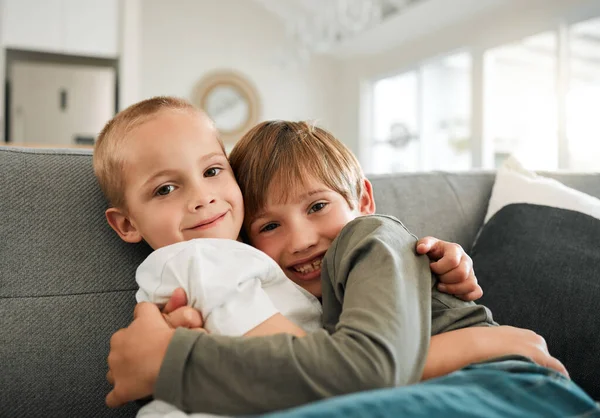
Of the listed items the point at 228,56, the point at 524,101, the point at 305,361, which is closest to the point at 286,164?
the point at 305,361

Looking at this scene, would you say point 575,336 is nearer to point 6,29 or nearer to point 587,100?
point 587,100

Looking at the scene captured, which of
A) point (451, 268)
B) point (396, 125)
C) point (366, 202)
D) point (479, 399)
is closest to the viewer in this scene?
point (479, 399)

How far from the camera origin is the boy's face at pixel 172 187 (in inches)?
37.9

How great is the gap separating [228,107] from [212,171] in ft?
17.2

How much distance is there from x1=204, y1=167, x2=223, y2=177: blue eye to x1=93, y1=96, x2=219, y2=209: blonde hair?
0.42 ft

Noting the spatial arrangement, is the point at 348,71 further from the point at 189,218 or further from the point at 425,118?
the point at 189,218

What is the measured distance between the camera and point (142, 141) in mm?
972

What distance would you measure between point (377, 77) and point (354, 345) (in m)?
5.75

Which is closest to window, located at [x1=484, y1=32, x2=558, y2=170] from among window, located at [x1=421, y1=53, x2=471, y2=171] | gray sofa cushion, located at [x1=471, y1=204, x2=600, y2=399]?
window, located at [x1=421, y1=53, x2=471, y2=171]

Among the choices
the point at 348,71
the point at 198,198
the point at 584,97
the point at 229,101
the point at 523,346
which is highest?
the point at 348,71

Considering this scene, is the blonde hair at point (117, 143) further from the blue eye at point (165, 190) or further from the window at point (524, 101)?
the window at point (524, 101)

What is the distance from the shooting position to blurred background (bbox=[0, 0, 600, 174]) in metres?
4.10

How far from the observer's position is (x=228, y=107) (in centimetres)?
614

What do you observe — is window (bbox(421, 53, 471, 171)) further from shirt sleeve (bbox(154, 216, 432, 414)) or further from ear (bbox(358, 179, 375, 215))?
shirt sleeve (bbox(154, 216, 432, 414))
